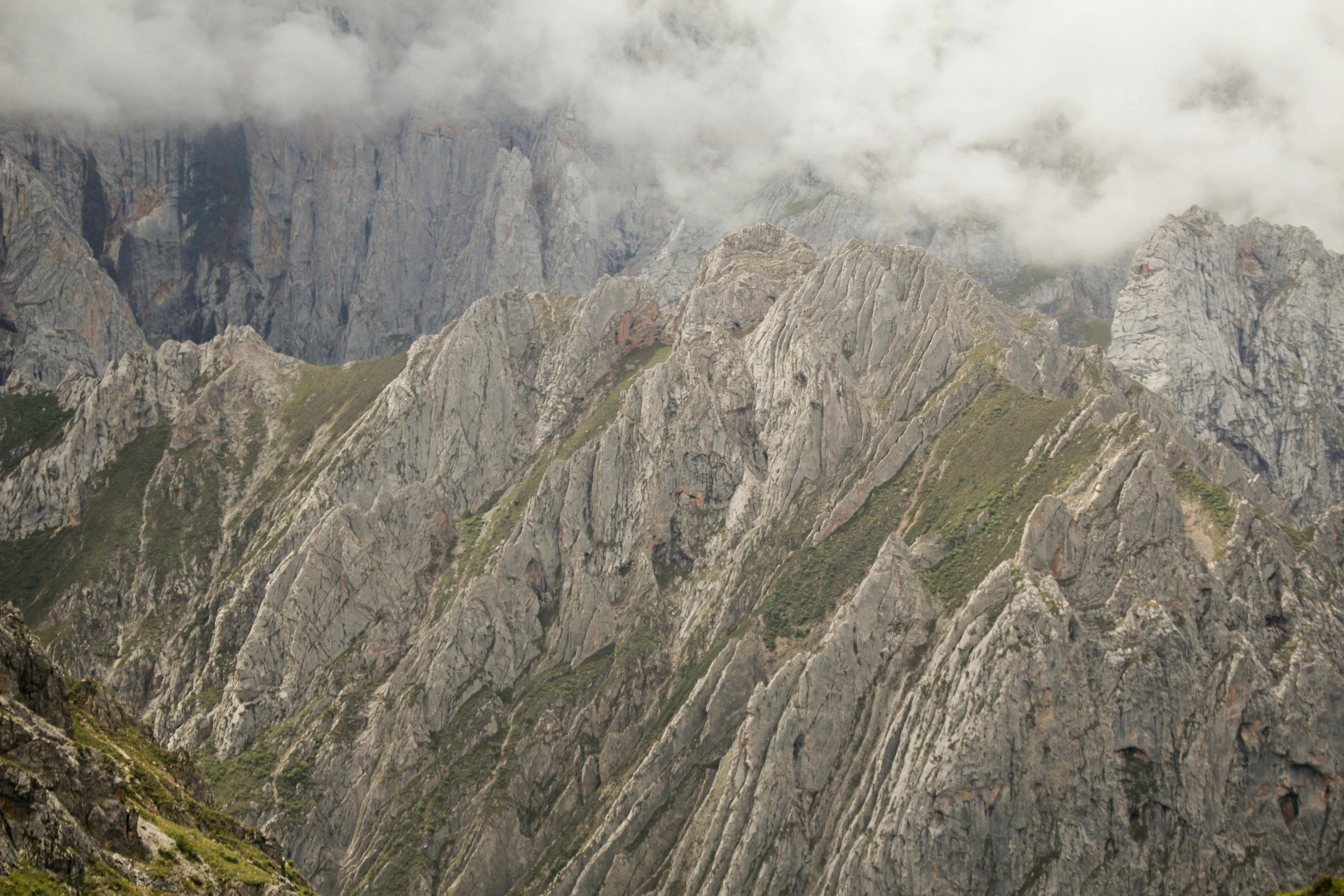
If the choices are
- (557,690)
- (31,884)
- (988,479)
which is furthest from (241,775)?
(31,884)

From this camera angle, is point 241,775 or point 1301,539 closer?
point 1301,539

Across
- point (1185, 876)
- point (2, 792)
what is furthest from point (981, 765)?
point (2, 792)

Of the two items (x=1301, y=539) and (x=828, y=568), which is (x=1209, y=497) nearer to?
(x=1301, y=539)

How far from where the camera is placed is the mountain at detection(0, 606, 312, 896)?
61781mm

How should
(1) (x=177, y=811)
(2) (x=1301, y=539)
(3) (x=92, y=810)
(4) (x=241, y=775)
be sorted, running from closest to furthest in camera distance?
(3) (x=92, y=810)
(1) (x=177, y=811)
(2) (x=1301, y=539)
(4) (x=241, y=775)

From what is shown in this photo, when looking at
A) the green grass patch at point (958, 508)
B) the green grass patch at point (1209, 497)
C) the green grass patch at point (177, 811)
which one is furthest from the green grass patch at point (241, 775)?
the green grass patch at point (1209, 497)

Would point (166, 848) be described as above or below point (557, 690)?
below

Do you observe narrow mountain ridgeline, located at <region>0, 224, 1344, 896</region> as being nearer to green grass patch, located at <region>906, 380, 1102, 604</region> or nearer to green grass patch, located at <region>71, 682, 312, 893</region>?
green grass patch, located at <region>906, 380, 1102, 604</region>

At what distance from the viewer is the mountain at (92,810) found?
61.8 m

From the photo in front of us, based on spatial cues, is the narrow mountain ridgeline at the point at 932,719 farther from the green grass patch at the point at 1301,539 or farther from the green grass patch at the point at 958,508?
the green grass patch at the point at 1301,539

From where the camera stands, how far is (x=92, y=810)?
2785 inches

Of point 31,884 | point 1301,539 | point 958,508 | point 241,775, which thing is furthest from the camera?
point 241,775

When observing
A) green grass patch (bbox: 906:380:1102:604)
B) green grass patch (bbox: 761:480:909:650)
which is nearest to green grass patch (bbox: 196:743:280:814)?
green grass patch (bbox: 761:480:909:650)

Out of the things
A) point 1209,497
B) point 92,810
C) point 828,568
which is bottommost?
point 92,810
